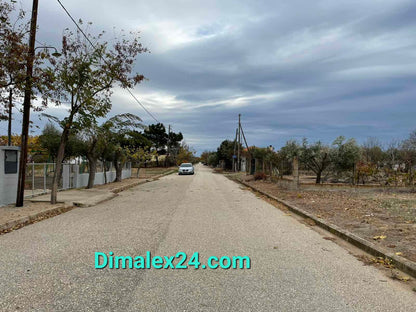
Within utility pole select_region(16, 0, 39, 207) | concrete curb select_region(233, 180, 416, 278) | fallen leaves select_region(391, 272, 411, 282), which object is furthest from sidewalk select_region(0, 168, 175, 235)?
fallen leaves select_region(391, 272, 411, 282)

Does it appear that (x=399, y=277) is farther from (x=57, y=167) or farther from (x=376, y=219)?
(x=57, y=167)

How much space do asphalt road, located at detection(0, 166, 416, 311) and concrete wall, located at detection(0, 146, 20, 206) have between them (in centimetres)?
413

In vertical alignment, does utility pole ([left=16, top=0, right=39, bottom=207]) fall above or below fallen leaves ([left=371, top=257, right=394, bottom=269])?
above

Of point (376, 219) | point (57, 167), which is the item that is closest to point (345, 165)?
point (376, 219)

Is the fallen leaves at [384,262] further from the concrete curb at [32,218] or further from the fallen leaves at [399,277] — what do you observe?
the concrete curb at [32,218]

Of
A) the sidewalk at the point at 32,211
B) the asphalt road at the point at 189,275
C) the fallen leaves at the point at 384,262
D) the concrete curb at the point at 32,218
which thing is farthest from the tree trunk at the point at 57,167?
the fallen leaves at the point at 384,262

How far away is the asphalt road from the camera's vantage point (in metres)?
3.99

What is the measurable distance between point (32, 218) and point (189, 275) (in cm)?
664

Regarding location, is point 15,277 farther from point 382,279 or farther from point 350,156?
point 350,156

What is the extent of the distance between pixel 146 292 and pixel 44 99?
379 inches

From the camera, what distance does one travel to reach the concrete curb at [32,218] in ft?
27.7

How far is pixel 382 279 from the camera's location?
4.98 metres

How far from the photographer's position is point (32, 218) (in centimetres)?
980

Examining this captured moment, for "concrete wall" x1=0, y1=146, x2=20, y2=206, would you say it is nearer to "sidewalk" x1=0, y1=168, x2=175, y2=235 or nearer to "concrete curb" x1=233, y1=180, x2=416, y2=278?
"sidewalk" x1=0, y1=168, x2=175, y2=235
